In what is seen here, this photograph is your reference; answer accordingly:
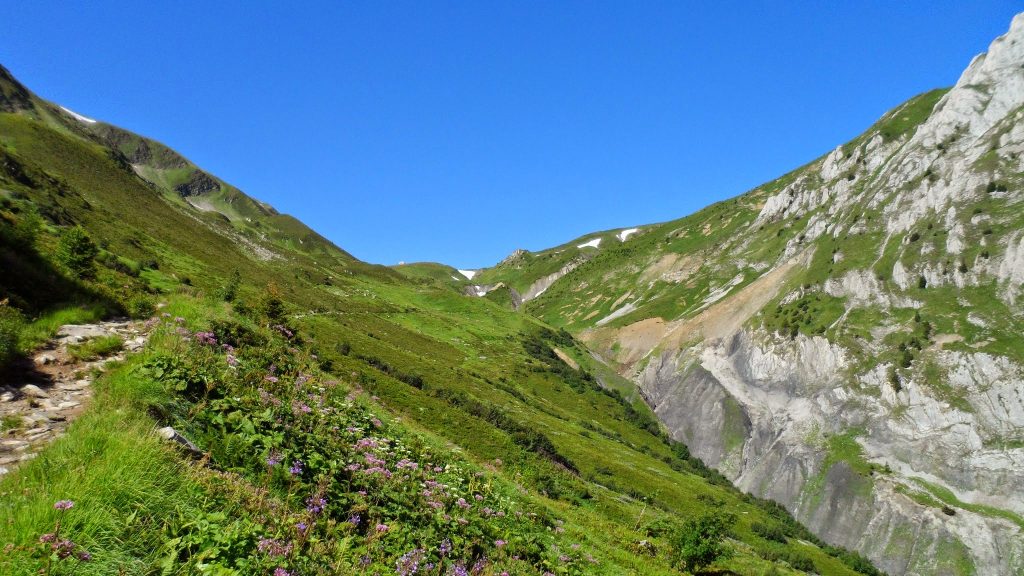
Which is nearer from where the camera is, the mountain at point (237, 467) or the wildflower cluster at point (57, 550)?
the wildflower cluster at point (57, 550)

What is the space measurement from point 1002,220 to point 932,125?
53.8m

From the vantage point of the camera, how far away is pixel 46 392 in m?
8.05

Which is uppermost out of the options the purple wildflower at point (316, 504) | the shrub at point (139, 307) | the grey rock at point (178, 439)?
the shrub at point (139, 307)

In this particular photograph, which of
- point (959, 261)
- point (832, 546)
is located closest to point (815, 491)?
point (832, 546)

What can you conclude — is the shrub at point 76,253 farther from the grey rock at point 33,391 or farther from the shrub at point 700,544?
the shrub at point 700,544

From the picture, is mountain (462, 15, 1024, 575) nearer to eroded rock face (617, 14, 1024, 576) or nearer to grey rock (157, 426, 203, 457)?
eroded rock face (617, 14, 1024, 576)

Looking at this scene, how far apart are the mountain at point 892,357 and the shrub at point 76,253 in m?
86.1

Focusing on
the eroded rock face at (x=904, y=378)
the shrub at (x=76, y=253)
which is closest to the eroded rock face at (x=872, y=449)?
the eroded rock face at (x=904, y=378)

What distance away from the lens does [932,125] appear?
12250cm

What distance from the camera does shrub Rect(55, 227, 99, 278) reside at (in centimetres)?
1586

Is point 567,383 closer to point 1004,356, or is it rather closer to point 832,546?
point 832,546

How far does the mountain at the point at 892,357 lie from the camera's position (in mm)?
63906

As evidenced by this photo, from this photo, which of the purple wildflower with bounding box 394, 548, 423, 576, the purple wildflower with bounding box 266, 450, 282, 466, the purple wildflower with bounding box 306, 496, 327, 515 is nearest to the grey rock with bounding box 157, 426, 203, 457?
the purple wildflower with bounding box 266, 450, 282, 466

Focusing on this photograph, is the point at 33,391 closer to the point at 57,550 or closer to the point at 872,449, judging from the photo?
the point at 57,550
